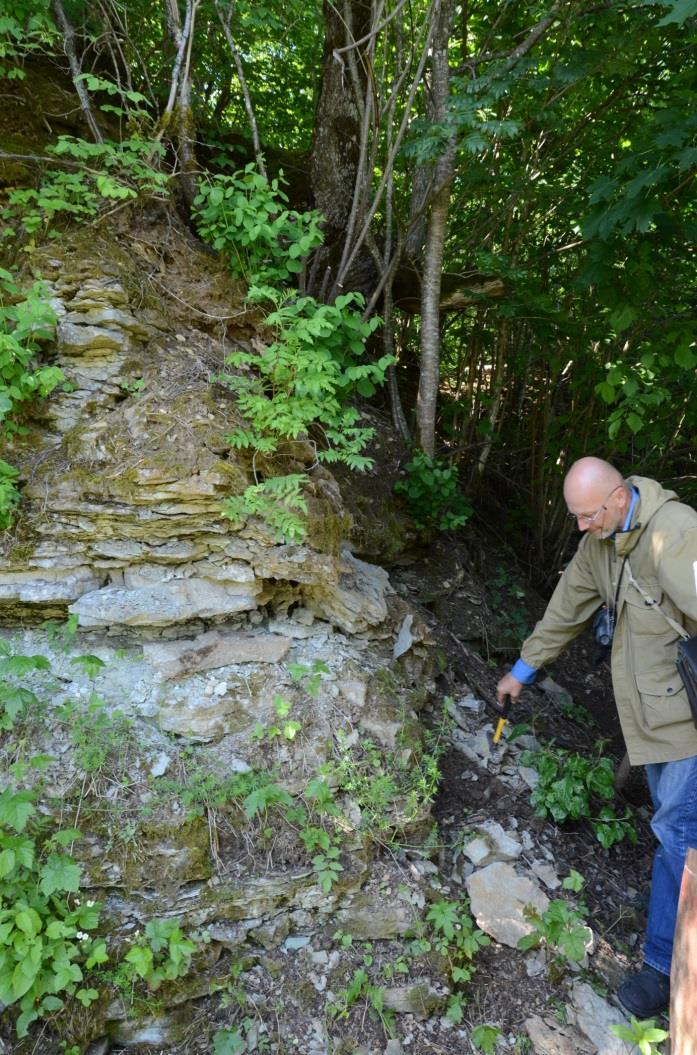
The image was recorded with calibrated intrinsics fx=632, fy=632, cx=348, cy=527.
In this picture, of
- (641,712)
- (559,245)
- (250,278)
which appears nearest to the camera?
(641,712)

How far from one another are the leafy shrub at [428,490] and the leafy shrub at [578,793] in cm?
179

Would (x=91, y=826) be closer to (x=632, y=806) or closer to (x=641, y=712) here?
(x=641, y=712)

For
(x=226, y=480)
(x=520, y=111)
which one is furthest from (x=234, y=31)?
(x=226, y=480)

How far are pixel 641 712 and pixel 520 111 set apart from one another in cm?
432

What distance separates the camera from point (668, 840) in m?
2.91

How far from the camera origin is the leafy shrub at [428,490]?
4703 mm

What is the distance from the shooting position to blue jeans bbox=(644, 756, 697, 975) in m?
2.84

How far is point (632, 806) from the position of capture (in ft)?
13.7

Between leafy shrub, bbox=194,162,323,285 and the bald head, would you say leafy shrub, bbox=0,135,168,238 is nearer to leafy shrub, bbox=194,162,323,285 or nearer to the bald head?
leafy shrub, bbox=194,162,323,285

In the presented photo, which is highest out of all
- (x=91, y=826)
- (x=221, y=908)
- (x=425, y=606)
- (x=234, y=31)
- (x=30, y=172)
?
(x=234, y=31)

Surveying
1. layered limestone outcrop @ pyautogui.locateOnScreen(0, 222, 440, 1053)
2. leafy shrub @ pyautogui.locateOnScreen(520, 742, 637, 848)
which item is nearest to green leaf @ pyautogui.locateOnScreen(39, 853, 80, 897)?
layered limestone outcrop @ pyautogui.locateOnScreen(0, 222, 440, 1053)

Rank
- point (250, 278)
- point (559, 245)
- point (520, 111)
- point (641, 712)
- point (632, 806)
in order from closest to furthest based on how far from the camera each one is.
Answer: point (641, 712) → point (250, 278) → point (632, 806) → point (520, 111) → point (559, 245)

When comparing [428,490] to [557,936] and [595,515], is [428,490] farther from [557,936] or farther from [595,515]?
[557,936]

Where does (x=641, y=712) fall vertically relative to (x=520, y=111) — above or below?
below
